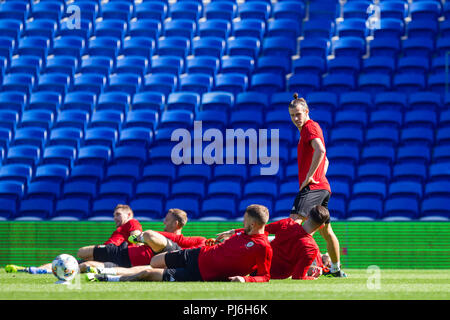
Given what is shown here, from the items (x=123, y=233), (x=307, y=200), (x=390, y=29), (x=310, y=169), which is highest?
(x=390, y=29)

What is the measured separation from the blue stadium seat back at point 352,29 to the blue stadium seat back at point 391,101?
88.8 inches

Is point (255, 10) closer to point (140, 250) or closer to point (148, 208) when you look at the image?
point (148, 208)

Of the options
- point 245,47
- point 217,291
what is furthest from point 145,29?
point 217,291

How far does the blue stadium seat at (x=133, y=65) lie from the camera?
A: 1633 cm

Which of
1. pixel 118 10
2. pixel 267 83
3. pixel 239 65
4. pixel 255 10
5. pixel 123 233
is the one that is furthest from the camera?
pixel 118 10

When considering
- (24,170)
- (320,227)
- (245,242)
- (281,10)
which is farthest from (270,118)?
(245,242)

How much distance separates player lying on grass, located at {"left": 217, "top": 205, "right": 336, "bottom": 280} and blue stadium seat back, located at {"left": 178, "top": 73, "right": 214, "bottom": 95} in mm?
7903

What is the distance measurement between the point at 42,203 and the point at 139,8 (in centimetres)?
605

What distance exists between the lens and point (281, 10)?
56.5 ft

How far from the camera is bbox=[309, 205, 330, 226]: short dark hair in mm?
7934

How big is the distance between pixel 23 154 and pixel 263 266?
852cm

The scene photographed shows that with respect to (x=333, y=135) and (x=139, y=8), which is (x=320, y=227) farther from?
(x=139, y=8)

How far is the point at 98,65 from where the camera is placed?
16.5 metres

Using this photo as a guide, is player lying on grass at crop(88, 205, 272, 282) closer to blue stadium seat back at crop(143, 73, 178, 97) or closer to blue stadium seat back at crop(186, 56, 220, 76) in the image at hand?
blue stadium seat back at crop(143, 73, 178, 97)
